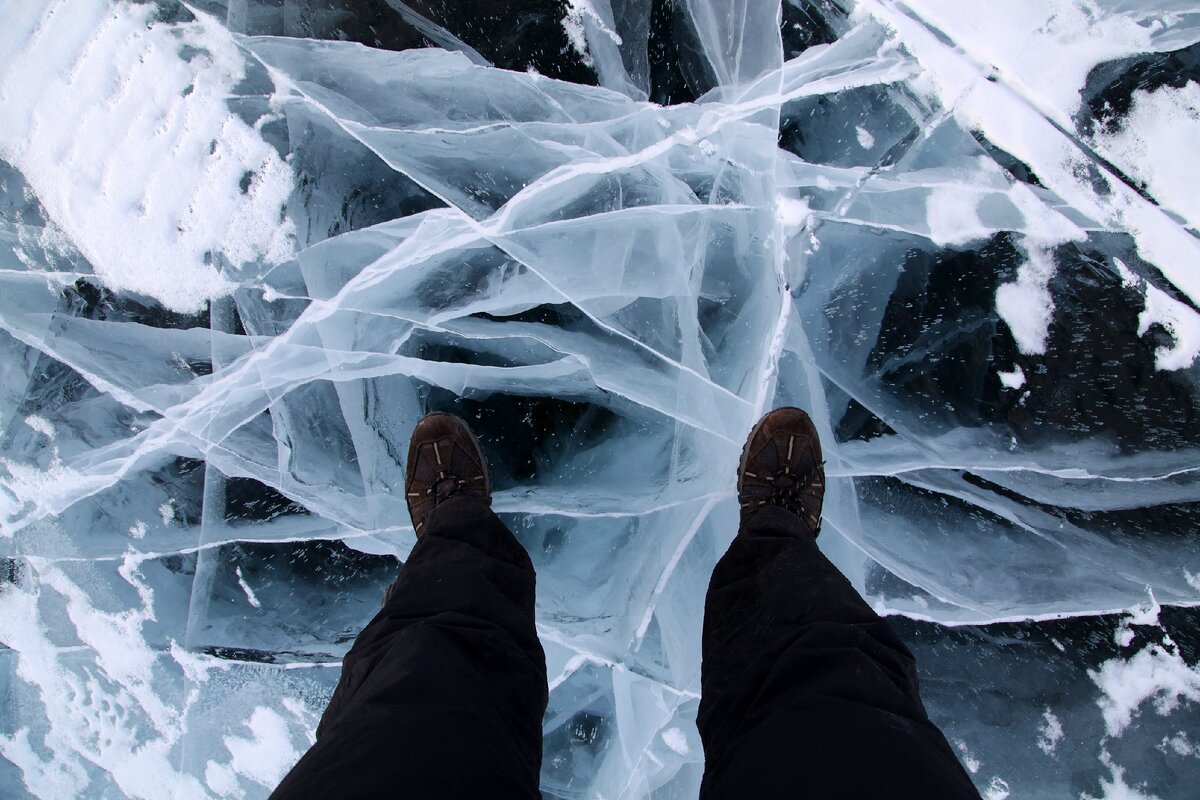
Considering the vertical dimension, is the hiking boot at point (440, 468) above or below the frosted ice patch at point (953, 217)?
below

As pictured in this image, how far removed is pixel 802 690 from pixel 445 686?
0.39 metres

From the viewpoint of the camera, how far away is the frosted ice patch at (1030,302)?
41.4 inches

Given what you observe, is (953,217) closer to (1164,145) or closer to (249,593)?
(1164,145)

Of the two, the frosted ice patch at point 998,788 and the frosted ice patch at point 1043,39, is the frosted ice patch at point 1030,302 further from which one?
the frosted ice patch at point 998,788

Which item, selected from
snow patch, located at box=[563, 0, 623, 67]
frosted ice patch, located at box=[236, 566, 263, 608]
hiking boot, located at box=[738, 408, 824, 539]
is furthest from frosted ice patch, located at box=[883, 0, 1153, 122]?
frosted ice patch, located at box=[236, 566, 263, 608]

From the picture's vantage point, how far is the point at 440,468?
3.48ft

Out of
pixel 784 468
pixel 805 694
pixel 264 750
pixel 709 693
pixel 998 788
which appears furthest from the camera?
pixel 264 750

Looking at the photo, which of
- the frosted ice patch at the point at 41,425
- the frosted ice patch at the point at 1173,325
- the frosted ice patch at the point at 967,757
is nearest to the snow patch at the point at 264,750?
the frosted ice patch at the point at 41,425

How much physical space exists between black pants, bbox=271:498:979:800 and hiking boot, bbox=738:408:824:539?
120mm

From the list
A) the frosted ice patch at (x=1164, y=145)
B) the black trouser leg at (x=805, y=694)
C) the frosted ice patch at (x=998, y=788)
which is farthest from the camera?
the frosted ice patch at (x=998, y=788)

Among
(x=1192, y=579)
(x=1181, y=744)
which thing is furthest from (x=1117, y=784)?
(x=1192, y=579)

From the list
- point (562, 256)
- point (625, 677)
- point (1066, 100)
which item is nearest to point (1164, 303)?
point (1066, 100)

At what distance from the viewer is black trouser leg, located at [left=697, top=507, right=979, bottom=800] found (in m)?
0.59

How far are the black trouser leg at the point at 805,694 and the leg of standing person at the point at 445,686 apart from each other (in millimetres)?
234
